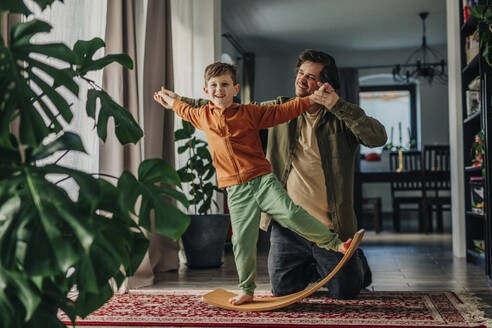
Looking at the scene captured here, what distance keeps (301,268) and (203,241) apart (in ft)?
4.59

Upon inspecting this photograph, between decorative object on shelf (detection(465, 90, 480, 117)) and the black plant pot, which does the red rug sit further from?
decorative object on shelf (detection(465, 90, 480, 117))

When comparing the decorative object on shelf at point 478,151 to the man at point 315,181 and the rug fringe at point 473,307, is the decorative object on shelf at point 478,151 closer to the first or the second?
the rug fringe at point 473,307

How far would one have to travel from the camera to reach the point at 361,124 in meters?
2.14

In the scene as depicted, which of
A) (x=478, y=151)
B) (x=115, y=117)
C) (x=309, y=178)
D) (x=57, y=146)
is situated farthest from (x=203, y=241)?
(x=57, y=146)

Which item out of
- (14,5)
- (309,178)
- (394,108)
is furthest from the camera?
(394,108)

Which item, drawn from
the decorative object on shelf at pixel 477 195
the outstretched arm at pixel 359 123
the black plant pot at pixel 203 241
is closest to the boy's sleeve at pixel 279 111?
the outstretched arm at pixel 359 123

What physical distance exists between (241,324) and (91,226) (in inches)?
43.2

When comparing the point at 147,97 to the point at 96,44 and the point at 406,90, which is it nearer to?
the point at 96,44

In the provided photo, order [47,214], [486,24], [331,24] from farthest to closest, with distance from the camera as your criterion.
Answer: [331,24] → [486,24] → [47,214]

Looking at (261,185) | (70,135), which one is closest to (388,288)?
(261,185)

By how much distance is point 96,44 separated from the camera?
1.40 meters

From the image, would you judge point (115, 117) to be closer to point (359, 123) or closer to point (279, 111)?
point (279, 111)

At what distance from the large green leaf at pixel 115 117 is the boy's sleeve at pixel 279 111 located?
0.78 meters

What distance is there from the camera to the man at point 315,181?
7.43 ft
